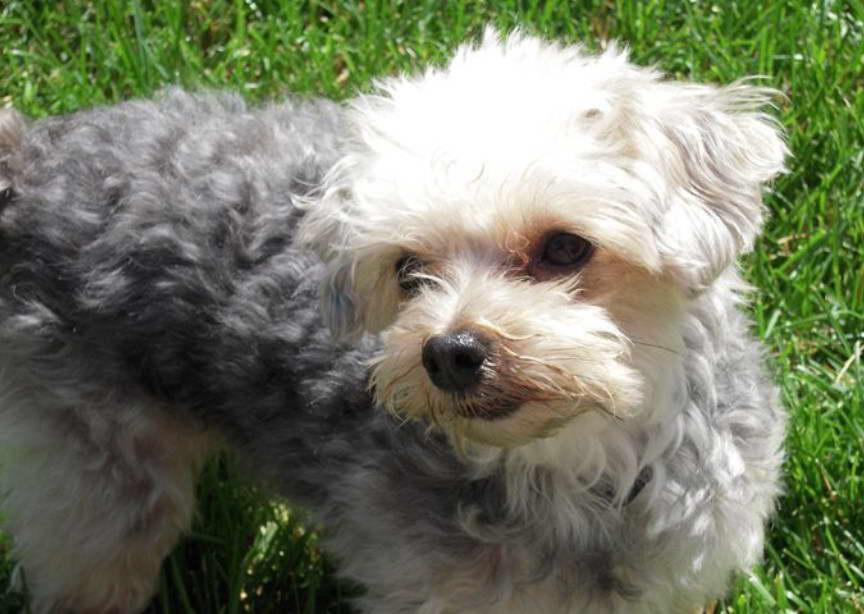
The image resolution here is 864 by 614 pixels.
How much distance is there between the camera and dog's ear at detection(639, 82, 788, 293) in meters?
3.11

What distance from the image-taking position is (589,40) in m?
5.59

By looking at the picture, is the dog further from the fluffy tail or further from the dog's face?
the dog's face

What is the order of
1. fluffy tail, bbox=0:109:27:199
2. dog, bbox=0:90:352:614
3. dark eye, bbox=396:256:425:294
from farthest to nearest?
fluffy tail, bbox=0:109:27:199, dog, bbox=0:90:352:614, dark eye, bbox=396:256:425:294

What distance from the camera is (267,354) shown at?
3803 millimetres

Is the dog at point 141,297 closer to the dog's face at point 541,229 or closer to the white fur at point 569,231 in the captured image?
the white fur at point 569,231

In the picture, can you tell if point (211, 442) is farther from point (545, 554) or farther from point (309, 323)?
point (545, 554)

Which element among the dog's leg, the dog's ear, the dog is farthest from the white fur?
the dog's leg

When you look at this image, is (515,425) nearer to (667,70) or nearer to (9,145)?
(9,145)

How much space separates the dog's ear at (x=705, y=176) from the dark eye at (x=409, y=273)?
55 centimetres

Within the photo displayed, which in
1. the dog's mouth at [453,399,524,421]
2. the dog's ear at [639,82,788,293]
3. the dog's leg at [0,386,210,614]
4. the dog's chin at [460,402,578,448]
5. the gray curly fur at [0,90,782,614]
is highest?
the dog's ear at [639,82,788,293]

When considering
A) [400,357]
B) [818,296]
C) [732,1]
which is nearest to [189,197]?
[400,357]

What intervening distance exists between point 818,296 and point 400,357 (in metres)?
2.22

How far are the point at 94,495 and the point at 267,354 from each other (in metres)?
0.71

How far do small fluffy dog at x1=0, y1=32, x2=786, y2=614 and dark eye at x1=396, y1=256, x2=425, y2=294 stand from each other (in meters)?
0.01
